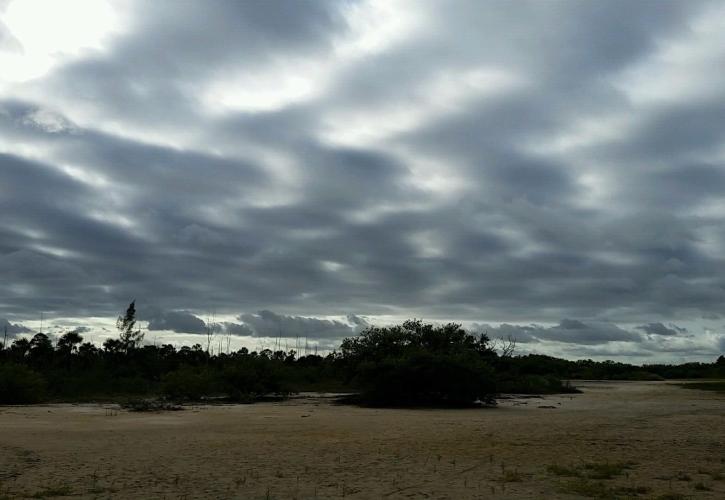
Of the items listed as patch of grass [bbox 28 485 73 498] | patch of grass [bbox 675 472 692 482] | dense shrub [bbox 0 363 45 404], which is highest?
dense shrub [bbox 0 363 45 404]

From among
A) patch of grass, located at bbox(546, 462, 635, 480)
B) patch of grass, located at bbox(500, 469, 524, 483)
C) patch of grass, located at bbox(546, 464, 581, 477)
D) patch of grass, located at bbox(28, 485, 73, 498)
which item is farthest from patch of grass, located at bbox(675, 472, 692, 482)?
patch of grass, located at bbox(28, 485, 73, 498)

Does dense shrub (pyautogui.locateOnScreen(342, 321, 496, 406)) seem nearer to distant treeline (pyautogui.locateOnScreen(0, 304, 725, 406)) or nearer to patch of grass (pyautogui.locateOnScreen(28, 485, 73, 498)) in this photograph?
distant treeline (pyautogui.locateOnScreen(0, 304, 725, 406))

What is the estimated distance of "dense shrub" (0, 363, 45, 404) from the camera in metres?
38.4

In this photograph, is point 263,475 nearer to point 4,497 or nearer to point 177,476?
point 177,476

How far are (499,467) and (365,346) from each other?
29866 mm

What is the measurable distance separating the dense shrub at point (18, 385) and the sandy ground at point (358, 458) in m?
14.9

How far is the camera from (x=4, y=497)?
10805 millimetres

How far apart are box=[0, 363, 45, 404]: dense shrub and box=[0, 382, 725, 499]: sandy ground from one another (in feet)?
48.8

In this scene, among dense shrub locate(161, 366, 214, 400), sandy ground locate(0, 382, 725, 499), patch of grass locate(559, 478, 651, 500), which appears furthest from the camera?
dense shrub locate(161, 366, 214, 400)

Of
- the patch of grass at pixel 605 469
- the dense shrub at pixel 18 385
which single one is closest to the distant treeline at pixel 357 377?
the dense shrub at pixel 18 385

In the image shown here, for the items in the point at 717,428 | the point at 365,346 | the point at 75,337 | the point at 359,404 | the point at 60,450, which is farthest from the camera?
the point at 75,337

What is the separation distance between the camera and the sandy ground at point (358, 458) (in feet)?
38.8

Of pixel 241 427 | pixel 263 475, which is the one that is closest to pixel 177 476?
pixel 263 475

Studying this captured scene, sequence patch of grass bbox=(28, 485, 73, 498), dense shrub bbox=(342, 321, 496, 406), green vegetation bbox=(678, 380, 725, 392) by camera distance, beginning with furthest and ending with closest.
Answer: green vegetation bbox=(678, 380, 725, 392) < dense shrub bbox=(342, 321, 496, 406) < patch of grass bbox=(28, 485, 73, 498)
